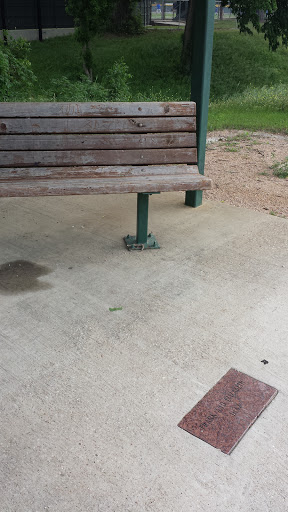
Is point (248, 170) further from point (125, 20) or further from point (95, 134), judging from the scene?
point (125, 20)

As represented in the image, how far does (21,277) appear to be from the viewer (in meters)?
3.56

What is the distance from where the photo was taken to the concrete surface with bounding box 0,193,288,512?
2014mm

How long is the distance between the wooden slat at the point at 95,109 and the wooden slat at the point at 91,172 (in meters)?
0.39

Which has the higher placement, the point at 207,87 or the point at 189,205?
the point at 207,87

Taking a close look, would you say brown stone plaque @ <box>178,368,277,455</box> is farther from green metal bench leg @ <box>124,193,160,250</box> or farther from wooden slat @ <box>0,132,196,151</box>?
wooden slat @ <box>0,132,196,151</box>

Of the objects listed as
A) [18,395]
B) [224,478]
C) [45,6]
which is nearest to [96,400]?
[18,395]

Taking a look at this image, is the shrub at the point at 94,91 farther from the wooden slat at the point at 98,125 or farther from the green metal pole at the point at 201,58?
the wooden slat at the point at 98,125

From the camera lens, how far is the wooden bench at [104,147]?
3.72 meters

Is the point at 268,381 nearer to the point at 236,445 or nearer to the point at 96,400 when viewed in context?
the point at 236,445

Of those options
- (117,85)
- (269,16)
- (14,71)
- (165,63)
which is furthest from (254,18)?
(14,71)

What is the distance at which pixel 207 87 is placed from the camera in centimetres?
450

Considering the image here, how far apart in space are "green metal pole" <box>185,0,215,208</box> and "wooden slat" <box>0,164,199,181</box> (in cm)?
75

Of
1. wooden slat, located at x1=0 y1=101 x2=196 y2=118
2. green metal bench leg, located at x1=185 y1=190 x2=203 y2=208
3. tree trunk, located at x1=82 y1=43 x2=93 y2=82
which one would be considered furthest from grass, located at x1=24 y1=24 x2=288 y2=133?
wooden slat, located at x1=0 y1=101 x2=196 y2=118

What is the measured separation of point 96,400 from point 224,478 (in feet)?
2.29
